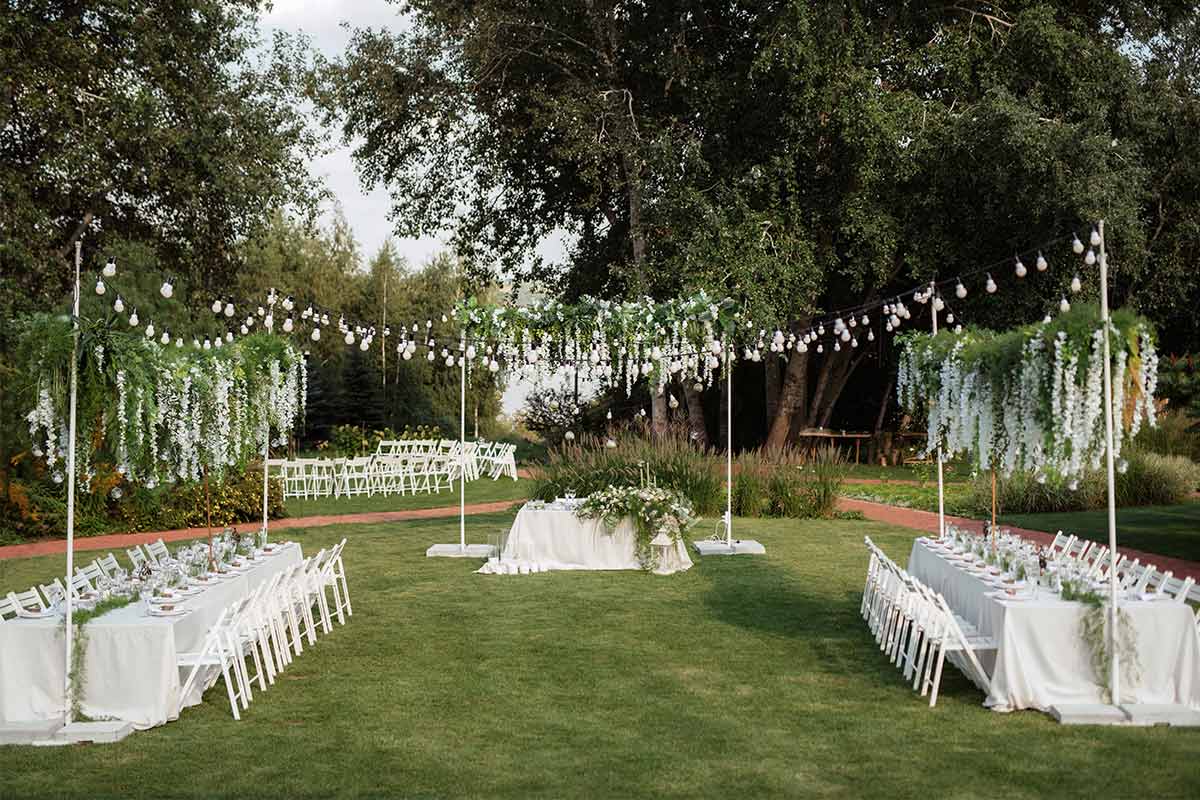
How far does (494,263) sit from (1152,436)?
15.2 metres

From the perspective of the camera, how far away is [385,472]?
2191 centimetres

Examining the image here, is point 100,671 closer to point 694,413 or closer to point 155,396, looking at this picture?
point 155,396

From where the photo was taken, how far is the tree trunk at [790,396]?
2369 cm

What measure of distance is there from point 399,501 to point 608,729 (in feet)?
47.9

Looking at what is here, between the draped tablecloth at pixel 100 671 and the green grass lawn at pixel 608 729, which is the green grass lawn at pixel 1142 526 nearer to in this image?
the green grass lawn at pixel 608 729

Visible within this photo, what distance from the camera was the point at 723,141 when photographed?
70.2 ft

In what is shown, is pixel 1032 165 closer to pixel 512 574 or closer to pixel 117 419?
pixel 512 574

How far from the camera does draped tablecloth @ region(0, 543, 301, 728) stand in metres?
6.49

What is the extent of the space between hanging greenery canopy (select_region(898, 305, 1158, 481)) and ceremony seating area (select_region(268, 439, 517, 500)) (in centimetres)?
1266

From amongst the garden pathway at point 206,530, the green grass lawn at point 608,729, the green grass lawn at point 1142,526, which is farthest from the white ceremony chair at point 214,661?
the green grass lawn at point 1142,526

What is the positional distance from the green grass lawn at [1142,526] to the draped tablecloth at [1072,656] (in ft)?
22.1

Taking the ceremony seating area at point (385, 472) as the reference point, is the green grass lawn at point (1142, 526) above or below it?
below

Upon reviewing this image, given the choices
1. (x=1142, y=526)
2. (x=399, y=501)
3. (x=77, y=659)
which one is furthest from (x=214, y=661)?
(x=399, y=501)

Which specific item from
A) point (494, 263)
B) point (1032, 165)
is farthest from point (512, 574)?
point (494, 263)
